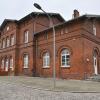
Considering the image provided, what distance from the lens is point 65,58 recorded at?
2081cm

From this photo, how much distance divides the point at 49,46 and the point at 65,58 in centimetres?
327

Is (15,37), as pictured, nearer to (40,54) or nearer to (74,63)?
(40,54)

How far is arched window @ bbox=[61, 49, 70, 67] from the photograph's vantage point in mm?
20547

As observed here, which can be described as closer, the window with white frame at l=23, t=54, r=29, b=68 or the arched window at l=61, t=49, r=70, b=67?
Result: the arched window at l=61, t=49, r=70, b=67

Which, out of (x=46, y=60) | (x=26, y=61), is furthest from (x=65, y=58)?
(x=26, y=61)

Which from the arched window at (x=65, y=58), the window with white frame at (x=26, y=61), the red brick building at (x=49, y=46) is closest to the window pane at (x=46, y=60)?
the red brick building at (x=49, y=46)

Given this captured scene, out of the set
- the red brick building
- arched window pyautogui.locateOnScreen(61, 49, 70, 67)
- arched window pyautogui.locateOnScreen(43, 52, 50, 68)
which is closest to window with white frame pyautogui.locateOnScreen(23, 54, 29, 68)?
the red brick building

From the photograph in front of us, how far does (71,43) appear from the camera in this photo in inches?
797

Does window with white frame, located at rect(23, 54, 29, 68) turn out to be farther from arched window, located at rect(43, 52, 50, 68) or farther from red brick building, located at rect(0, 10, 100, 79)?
arched window, located at rect(43, 52, 50, 68)

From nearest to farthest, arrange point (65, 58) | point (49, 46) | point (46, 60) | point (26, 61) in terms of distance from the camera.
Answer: point (65, 58)
point (49, 46)
point (46, 60)
point (26, 61)

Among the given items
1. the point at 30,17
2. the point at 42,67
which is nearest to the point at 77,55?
the point at 42,67

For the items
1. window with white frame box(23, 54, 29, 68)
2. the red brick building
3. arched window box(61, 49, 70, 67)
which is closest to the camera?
the red brick building

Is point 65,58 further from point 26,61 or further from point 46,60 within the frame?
point 26,61

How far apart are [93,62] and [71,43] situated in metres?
3.35
